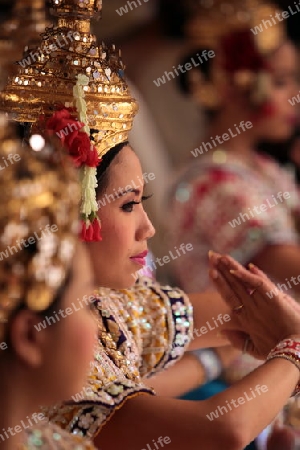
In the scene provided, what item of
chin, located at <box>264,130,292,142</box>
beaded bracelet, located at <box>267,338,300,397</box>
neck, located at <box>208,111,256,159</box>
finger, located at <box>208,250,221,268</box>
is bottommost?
beaded bracelet, located at <box>267,338,300,397</box>

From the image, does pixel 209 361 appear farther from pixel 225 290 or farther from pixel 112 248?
pixel 112 248

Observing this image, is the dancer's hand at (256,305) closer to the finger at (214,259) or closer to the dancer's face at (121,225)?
the finger at (214,259)

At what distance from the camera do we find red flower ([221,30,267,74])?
308 cm

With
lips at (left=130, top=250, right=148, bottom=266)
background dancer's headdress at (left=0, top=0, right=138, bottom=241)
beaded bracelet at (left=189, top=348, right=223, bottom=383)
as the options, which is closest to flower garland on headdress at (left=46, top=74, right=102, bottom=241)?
background dancer's headdress at (left=0, top=0, right=138, bottom=241)

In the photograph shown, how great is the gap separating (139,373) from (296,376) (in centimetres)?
30

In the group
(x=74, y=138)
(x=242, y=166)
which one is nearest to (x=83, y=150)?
(x=74, y=138)

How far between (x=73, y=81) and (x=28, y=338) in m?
0.50

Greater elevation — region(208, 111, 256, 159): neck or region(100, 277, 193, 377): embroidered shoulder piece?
region(208, 111, 256, 159): neck

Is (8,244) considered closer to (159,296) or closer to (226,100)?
(159,296)

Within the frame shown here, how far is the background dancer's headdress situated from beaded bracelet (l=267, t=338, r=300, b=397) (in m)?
0.32

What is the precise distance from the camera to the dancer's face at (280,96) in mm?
3117

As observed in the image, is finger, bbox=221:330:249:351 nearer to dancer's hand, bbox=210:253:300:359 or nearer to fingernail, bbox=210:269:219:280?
dancer's hand, bbox=210:253:300:359

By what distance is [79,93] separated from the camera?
4.51ft

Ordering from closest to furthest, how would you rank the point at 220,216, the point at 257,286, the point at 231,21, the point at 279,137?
the point at 257,286, the point at 220,216, the point at 279,137, the point at 231,21
